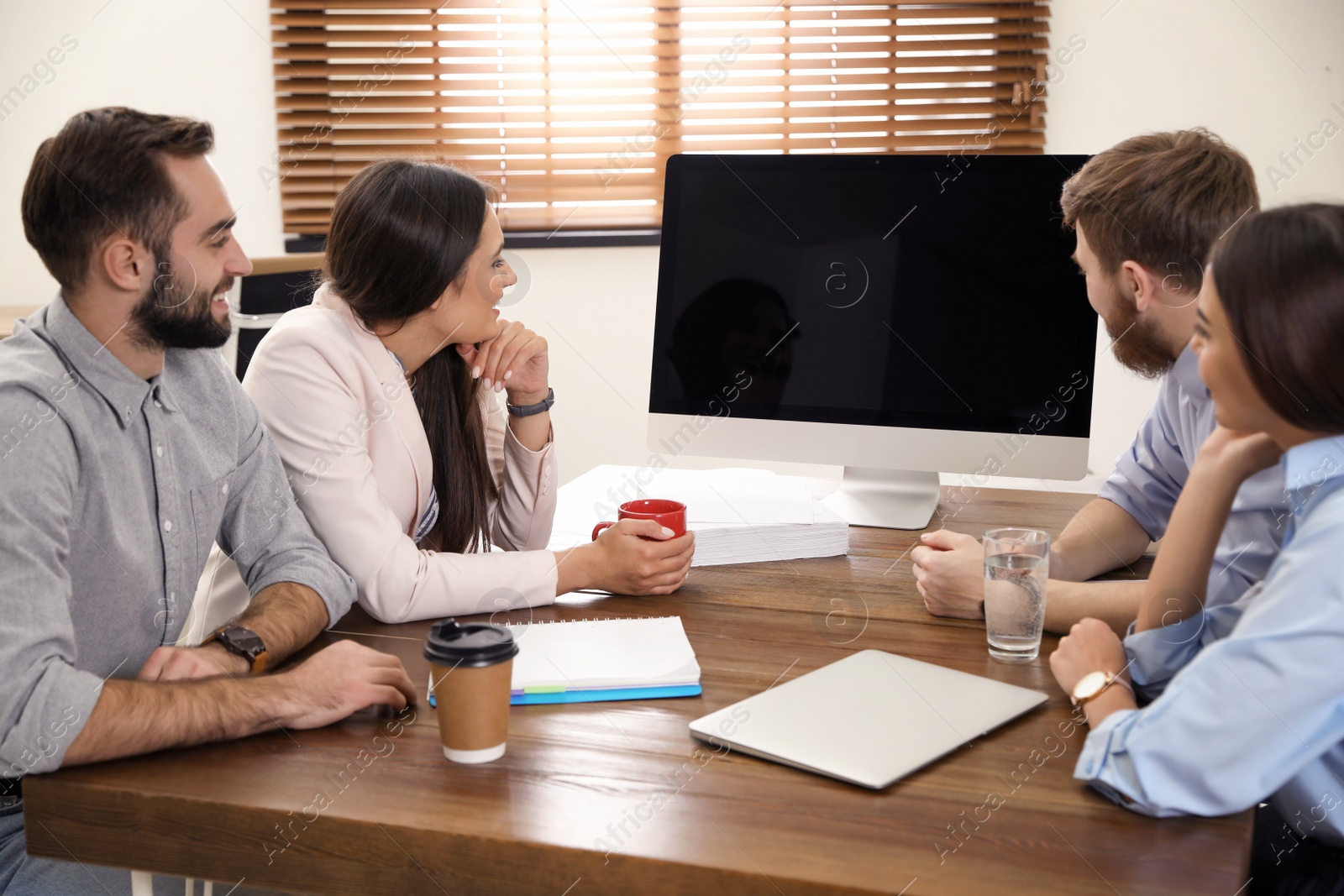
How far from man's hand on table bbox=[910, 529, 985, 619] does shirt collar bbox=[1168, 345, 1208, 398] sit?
344 millimetres

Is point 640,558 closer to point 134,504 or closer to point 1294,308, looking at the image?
point 134,504

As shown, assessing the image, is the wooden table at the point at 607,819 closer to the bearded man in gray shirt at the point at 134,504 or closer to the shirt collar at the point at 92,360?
the bearded man in gray shirt at the point at 134,504

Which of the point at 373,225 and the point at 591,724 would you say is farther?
the point at 373,225

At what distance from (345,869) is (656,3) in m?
2.92

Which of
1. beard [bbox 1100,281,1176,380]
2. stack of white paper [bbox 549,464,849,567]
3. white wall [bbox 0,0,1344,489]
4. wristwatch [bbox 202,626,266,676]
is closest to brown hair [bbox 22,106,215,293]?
wristwatch [bbox 202,626,266,676]

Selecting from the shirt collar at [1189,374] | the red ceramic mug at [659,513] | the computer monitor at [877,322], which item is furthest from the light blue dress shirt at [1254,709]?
the computer monitor at [877,322]

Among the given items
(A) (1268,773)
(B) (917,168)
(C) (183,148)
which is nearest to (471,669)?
A: (A) (1268,773)

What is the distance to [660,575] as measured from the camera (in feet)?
4.21

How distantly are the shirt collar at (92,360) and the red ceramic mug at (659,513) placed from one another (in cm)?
55

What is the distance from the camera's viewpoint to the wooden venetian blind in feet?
10.5

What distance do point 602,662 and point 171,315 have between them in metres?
0.60

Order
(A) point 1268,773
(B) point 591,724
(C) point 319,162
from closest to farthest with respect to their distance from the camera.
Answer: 1. (A) point 1268,773
2. (B) point 591,724
3. (C) point 319,162

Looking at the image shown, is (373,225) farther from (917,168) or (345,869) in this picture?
(345,869)

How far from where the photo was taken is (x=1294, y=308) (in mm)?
811
